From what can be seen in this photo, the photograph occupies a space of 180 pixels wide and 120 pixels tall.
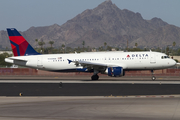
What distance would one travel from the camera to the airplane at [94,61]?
48.2 m

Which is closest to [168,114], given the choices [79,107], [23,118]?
[79,107]

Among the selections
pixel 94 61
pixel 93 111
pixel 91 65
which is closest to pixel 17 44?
pixel 94 61

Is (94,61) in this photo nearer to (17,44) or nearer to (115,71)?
(115,71)

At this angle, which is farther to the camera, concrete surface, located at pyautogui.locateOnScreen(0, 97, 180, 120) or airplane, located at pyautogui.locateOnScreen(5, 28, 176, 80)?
airplane, located at pyautogui.locateOnScreen(5, 28, 176, 80)

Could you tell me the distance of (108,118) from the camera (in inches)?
682

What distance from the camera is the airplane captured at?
48156 millimetres

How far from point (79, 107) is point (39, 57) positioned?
103ft

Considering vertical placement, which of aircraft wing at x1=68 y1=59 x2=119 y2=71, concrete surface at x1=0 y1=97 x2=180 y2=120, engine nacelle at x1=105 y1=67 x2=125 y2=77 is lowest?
concrete surface at x1=0 y1=97 x2=180 y2=120

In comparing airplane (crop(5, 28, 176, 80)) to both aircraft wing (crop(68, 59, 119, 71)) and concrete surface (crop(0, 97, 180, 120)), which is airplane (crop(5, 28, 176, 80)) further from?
concrete surface (crop(0, 97, 180, 120))

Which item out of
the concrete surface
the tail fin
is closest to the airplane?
the tail fin

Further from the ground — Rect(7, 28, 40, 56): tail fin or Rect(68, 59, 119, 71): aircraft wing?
Rect(7, 28, 40, 56): tail fin

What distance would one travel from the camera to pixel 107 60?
49.2 meters

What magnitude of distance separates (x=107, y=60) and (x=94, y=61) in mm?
2188

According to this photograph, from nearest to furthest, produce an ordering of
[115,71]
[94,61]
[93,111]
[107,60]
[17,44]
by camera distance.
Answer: [93,111] < [115,71] < [107,60] < [94,61] < [17,44]
